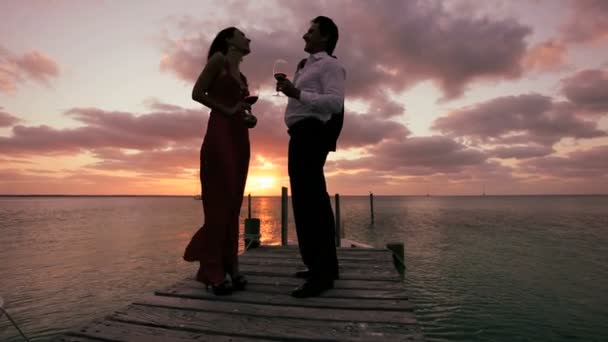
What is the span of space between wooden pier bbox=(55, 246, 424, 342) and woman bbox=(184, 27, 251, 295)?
1.00 feet

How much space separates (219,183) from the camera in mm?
3506

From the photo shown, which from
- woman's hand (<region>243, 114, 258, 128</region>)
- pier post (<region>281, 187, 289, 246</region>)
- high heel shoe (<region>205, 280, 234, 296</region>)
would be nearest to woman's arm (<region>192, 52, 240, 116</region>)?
woman's hand (<region>243, 114, 258, 128</region>)

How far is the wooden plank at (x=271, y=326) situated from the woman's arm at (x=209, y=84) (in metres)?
1.98

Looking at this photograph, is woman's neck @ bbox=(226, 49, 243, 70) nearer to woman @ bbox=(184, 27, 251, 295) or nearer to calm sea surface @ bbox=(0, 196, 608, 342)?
woman @ bbox=(184, 27, 251, 295)

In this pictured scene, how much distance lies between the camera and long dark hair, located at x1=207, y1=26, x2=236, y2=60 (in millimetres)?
3602

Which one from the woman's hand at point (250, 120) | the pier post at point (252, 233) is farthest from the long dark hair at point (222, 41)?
the pier post at point (252, 233)

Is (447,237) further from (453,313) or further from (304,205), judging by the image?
(304,205)

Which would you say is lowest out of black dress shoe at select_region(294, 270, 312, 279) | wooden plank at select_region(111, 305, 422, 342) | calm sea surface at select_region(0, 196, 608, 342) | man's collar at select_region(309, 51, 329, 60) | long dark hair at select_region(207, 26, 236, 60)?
calm sea surface at select_region(0, 196, 608, 342)

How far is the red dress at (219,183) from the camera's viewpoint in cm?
344

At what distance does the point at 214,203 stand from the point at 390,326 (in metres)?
2.08

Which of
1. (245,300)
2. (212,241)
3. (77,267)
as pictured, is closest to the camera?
(245,300)

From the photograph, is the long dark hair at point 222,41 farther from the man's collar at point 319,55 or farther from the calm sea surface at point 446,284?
the calm sea surface at point 446,284

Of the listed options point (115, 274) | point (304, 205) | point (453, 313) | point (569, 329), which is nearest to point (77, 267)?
point (115, 274)

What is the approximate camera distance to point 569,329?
1004cm
